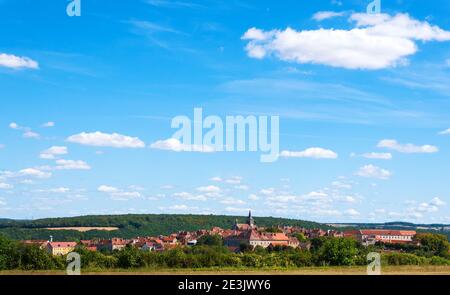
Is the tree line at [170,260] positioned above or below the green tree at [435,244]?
above

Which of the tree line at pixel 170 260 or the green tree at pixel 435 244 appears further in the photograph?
the green tree at pixel 435 244

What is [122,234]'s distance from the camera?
621ft

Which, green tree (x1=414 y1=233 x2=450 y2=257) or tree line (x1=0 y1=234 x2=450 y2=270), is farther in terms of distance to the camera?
green tree (x1=414 y1=233 x2=450 y2=257)

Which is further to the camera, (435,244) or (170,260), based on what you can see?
(435,244)

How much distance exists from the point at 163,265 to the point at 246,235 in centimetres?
11711

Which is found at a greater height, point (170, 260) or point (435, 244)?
point (170, 260)

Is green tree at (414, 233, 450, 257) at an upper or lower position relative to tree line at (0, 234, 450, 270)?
lower
